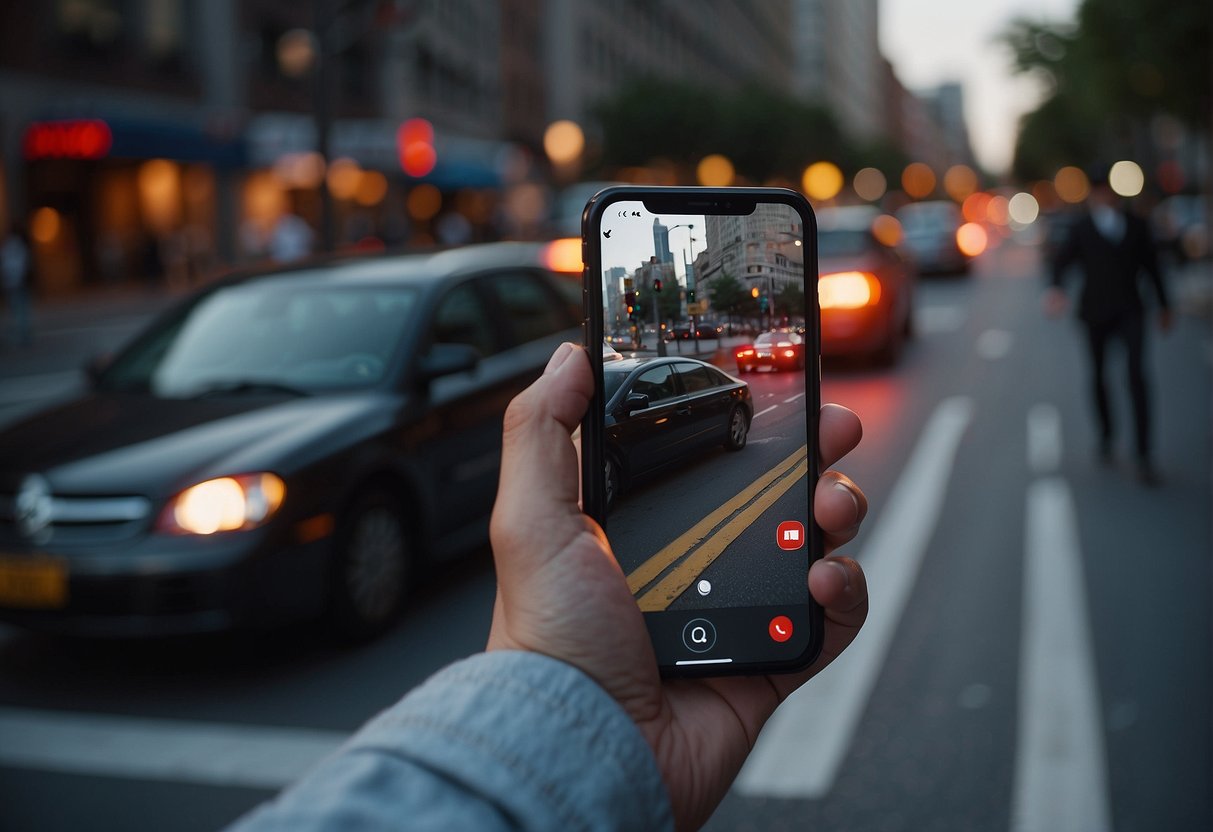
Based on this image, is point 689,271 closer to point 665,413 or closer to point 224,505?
point 665,413

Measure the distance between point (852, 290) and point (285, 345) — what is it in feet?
23.8

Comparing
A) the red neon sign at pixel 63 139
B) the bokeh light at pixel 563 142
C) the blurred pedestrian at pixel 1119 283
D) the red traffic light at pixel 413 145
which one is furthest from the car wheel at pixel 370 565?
the bokeh light at pixel 563 142

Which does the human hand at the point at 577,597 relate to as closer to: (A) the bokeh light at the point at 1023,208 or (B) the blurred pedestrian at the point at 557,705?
(B) the blurred pedestrian at the point at 557,705

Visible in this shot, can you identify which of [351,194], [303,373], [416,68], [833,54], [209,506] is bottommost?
[209,506]

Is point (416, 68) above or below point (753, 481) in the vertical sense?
above

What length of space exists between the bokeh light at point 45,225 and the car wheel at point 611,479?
1191 inches

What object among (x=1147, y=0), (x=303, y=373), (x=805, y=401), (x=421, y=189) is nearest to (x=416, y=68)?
(x=421, y=189)

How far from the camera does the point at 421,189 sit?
149ft

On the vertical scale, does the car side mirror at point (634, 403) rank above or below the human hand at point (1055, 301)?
above

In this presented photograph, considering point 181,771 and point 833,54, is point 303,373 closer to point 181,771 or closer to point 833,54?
point 181,771

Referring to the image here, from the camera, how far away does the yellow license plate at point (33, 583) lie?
4.50m

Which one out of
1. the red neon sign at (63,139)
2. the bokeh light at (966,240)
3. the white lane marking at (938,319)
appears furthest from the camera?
the bokeh light at (966,240)

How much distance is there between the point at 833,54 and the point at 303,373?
457 feet

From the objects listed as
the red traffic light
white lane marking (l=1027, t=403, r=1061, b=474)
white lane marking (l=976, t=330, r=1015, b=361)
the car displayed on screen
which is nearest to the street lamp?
white lane marking (l=1027, t=403, r=1061, b=474)
